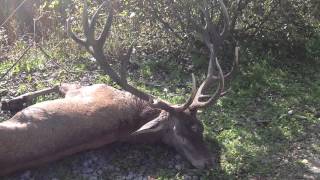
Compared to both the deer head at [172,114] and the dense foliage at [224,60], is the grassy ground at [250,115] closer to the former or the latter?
the dense foliage at [224,60]

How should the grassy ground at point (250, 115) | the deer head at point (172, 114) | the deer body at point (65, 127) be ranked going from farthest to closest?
the grassy ground at point (250, 115) → the deer head at point (172, 114) → the deer body at point (65, 127)

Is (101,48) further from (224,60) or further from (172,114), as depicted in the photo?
(224,60)

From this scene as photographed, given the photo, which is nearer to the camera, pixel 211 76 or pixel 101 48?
pixel 101 48

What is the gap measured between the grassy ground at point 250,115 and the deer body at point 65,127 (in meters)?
0.30

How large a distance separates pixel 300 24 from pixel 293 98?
1.77 meters

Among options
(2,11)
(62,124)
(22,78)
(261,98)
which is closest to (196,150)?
(62,124)

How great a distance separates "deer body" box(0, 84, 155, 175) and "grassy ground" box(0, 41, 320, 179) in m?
0.30

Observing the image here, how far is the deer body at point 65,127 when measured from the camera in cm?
591

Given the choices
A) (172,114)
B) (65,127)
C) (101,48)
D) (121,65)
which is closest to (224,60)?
(172,114)

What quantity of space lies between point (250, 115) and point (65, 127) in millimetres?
2607

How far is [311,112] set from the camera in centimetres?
777

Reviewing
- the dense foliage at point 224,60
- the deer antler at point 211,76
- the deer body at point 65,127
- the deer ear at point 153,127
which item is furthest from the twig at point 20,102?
the deer antler at point 211,76

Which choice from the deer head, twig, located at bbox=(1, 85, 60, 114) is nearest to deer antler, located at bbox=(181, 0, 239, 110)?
the deer head

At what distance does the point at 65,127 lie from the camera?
20.3 ft
